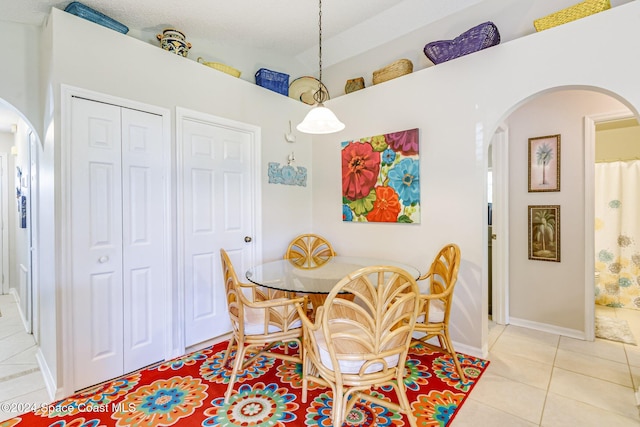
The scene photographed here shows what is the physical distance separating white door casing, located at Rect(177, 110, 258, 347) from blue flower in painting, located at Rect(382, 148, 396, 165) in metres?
1.33

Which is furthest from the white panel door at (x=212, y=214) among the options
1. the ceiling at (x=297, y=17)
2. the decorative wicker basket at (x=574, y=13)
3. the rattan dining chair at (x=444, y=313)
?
the decorative wicker basket at (x=574, y=13)

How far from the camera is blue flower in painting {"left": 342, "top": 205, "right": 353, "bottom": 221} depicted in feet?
10.8

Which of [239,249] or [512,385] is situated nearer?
[512,385]

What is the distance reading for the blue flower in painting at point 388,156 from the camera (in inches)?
115

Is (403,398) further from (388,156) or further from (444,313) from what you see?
(388,156)

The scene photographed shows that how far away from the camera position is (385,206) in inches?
118

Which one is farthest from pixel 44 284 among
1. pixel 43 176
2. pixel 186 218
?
pixel 186 218

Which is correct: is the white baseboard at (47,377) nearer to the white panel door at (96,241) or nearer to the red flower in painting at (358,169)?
the white panel door at (96,241)

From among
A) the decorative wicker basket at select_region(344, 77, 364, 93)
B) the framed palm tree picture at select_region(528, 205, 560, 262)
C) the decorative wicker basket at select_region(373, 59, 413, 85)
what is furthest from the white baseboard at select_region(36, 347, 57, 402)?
the framed palm tree picture at select_region(528, 205, 560, 262)

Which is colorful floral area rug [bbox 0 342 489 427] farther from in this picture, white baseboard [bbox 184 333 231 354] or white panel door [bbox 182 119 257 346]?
white panel door [bbox 182 119 257 346]

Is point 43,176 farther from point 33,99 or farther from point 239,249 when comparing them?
point 239,249

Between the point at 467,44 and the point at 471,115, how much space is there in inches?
23.1

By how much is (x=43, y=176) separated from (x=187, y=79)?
4.37ft

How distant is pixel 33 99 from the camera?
2.25 m
